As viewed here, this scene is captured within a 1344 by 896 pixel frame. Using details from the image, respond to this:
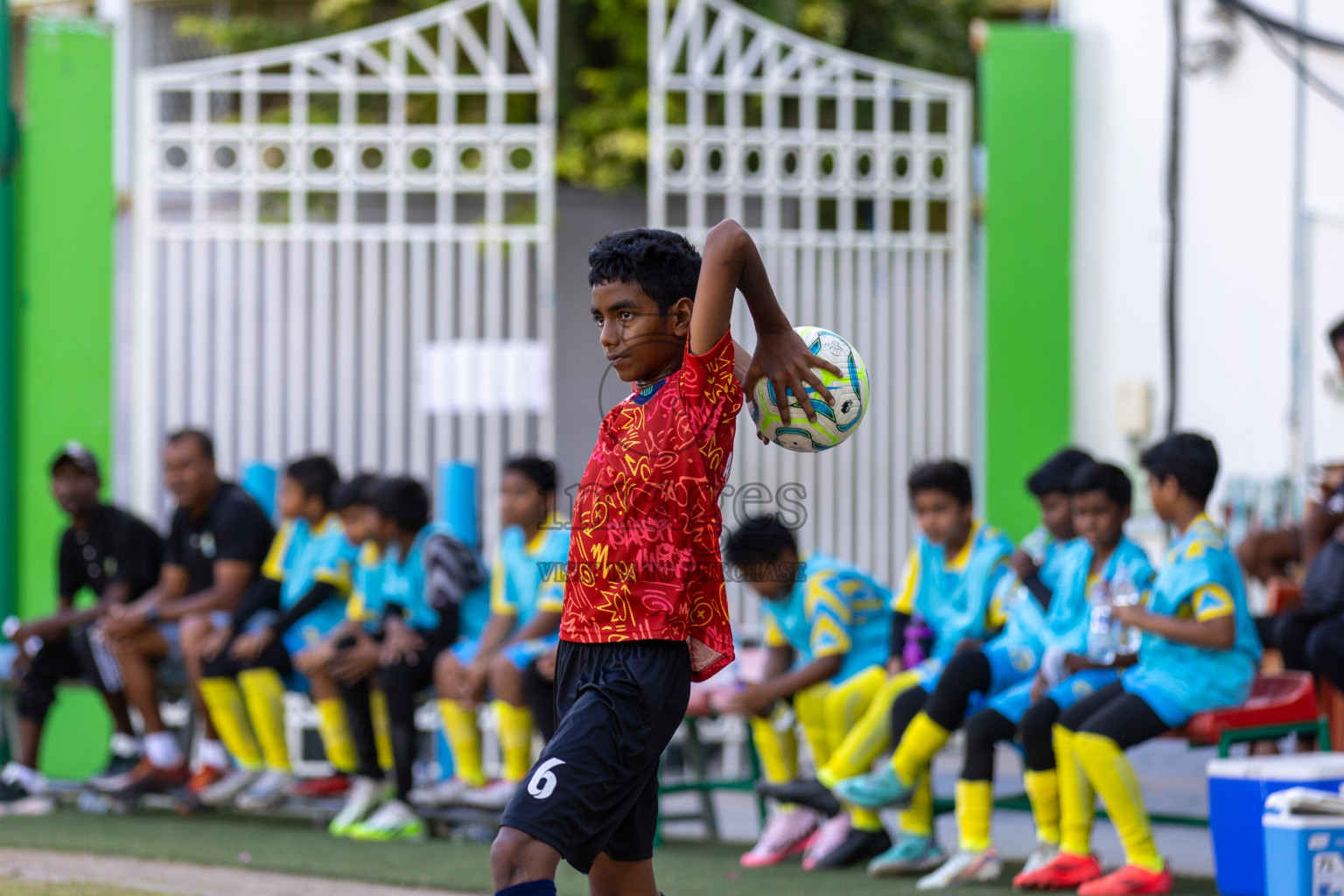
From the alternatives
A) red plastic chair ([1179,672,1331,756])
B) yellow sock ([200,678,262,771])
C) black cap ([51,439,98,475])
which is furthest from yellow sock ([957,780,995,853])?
black cap ([51,439,98,475])

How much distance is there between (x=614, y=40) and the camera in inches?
484

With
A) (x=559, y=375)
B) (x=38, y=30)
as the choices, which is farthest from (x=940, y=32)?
(x=38, y=30)

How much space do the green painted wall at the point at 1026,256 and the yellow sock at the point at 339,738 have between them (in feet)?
10.2

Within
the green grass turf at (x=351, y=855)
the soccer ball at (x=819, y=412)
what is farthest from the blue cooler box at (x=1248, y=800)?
the soccer ball at (x=819, y=412)

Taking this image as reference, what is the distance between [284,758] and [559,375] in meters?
4.04

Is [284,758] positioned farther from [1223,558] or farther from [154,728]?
[1223,558]

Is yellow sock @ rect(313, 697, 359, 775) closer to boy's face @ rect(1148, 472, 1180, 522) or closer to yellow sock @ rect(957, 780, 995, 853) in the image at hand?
yellow sock @ rect(957, 780, 995, 853)

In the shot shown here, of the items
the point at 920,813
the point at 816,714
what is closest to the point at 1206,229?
the point at 816,714

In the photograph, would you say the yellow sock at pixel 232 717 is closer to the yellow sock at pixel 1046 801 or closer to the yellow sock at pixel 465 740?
the yellow sock at pixel 465 740

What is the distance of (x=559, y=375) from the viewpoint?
1045cm

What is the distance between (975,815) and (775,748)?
3.39 feet

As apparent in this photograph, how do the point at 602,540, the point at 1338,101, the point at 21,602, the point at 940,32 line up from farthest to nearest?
the point at 940,32, the point at 21,602, the point at 1338,101, the point at 602,540

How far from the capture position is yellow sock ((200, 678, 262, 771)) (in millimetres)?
6910

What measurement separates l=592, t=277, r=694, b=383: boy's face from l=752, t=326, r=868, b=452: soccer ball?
224 millimetres
